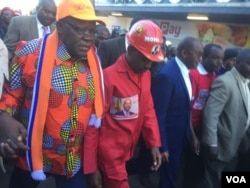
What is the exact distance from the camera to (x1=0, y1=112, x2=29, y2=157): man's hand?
198 centimetres

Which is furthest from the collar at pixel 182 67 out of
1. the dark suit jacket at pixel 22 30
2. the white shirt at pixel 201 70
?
the dark suit jacket at pixel 22 30

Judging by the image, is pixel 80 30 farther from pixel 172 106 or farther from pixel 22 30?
pixel 22 30

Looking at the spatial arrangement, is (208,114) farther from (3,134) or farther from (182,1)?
(182,1)

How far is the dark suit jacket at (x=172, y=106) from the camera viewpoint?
10.8ft

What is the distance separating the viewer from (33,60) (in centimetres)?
229

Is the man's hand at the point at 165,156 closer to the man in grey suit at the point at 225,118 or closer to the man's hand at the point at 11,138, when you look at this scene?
the man in grey suit at the point at 225,118

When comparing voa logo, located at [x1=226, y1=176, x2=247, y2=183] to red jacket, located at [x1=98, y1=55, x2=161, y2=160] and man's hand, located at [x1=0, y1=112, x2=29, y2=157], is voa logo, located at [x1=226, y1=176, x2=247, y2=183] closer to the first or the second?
red jacket, located at [x1=98, y1=55, x2=161, y2=160]

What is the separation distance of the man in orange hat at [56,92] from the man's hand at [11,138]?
0.10 metres

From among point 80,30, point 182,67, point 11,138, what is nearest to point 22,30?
point 182,67

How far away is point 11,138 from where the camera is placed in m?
1.99

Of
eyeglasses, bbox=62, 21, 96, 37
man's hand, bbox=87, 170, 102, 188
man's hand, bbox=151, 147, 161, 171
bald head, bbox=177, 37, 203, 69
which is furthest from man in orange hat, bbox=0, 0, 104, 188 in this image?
bald head, bbox=177, 37, 203, 69

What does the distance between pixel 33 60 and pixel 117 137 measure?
942 millimetres

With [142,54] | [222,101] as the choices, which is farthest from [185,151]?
[142,54]

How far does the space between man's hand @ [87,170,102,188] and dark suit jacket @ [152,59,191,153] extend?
73cm
